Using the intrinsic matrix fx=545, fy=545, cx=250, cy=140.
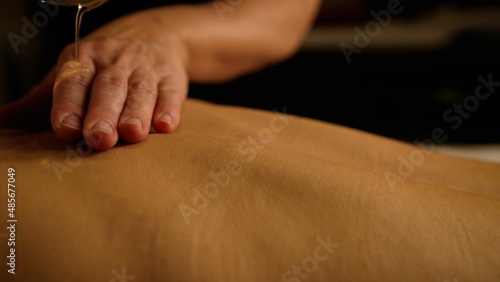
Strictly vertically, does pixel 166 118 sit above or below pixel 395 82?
above

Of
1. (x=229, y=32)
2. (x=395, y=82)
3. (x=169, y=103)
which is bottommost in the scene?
(x=395, y=82)

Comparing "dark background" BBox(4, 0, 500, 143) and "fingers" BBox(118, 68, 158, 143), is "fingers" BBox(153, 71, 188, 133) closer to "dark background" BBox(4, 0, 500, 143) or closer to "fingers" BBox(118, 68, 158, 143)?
"fingers" BBox(118, 68, 158, 143)

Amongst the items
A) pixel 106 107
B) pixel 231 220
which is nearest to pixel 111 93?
pixel 106 107

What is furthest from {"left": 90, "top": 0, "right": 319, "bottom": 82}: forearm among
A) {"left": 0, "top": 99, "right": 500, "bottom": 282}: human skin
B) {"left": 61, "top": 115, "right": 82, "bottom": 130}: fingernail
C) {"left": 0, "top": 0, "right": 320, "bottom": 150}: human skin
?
{"left": 0, "top": 99, "right": 500, "bottom": 282}: human skin

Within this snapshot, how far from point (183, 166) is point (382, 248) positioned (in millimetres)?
222

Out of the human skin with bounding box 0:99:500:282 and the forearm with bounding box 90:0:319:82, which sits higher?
the human skin with bounding box 0:99:500:282

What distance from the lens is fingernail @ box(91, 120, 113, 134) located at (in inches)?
24.3

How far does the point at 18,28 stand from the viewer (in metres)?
2.19

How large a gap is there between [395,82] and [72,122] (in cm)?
232

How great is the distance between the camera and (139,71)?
0.79m

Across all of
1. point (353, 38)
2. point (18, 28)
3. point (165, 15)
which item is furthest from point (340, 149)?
point (353, 38)

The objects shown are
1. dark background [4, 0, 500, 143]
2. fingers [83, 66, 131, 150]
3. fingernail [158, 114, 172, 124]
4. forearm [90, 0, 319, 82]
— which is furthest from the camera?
dark background [4, 0, 500, 143]

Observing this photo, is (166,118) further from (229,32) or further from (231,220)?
(229,32)

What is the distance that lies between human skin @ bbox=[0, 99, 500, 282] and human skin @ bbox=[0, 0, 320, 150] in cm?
5
